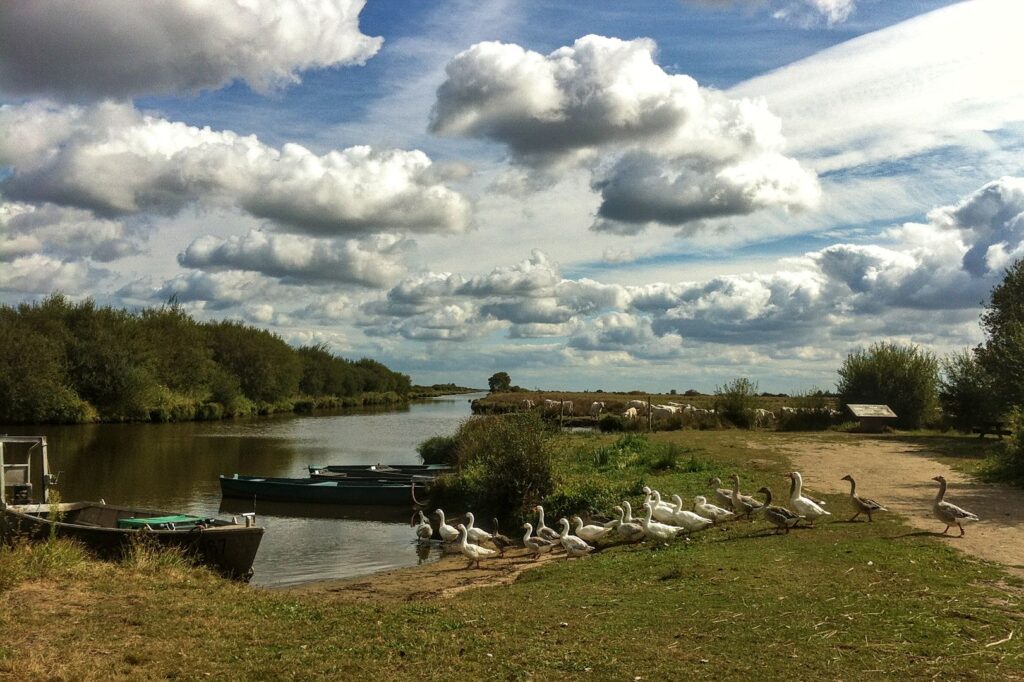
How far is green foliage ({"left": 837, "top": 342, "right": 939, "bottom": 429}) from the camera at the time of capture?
138 ft

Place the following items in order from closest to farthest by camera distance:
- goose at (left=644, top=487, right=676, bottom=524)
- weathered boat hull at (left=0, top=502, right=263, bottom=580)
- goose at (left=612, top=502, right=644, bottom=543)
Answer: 1. weathered boat hull at (left=0, top=502, right=263, bottom=580)
2. goose at (left=612, top=502, right=644, bottom=543)
3. goose at (left=644, top=487, right=676, bottom=524)

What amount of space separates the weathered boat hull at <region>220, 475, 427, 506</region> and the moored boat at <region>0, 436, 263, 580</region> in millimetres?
10577

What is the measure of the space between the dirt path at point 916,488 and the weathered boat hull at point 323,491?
13169 millimetres

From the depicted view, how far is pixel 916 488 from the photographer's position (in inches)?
794

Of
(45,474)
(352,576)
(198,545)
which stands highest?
(45,474)

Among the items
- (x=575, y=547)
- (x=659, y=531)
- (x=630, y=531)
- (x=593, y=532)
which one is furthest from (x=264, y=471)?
(x=659, y=531)

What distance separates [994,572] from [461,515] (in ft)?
51.1

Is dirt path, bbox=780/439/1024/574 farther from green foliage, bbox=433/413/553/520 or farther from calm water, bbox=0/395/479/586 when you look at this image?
calm water, bbox=0/395/479/586

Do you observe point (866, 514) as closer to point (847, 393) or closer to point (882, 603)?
point (882, 603)

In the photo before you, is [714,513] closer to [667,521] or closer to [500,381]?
[667,521]

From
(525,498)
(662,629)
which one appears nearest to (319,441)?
(525,498)

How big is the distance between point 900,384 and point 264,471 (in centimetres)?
3335

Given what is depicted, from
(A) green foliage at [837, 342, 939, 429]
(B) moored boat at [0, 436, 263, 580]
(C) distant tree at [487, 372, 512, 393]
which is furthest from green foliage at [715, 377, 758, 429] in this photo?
(C) distant tree at [487, 372, 512, 393]

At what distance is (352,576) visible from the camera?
17062 millimetres
